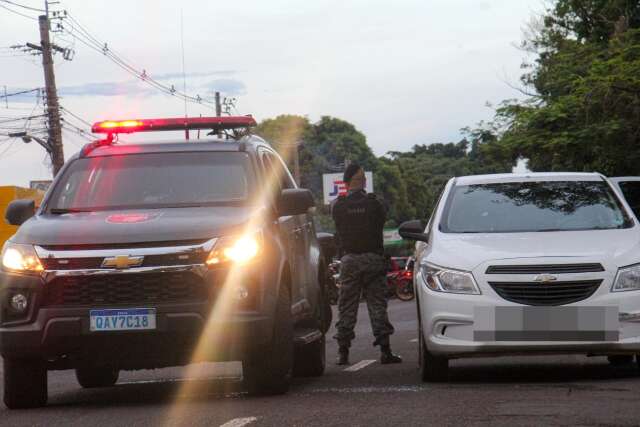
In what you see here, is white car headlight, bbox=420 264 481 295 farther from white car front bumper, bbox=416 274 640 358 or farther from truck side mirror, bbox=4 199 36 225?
truck side mirror, bbox=4 199 36 225

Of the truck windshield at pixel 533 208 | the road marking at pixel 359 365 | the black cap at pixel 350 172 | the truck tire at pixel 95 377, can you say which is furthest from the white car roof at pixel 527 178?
the truck tire at pixel 95 377

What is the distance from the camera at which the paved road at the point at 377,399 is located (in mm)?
8273

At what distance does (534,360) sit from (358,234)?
81.9 inches

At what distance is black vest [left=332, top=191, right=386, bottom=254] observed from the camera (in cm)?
1339

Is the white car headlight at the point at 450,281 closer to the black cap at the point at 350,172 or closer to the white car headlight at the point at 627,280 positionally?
the white car headlight at the point at 627,280

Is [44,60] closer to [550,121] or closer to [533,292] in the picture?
[550,121]

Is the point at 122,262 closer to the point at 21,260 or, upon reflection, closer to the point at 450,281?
the point at 21,260

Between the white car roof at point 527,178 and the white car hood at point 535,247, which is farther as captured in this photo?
the white car roof at point 527,178

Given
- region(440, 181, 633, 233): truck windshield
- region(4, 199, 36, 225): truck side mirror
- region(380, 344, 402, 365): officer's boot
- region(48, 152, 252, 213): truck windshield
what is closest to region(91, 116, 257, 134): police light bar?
region(48, 152, 252, 213): truck windshield

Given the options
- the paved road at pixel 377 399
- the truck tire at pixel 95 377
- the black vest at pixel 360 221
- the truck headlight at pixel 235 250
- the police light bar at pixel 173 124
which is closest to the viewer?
the paved road at pixel 377 399

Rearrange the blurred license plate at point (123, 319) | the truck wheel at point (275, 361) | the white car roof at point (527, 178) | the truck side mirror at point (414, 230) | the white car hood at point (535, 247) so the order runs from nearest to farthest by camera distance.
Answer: the blurred license plate at point (123, 319), the truck wheel at point (275, 361), the white car hood at point (535, 247), the truck side mirror at point (414, 230), the white car roof at point (527, 178)

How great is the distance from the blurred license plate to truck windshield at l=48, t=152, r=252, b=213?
1.22 meters

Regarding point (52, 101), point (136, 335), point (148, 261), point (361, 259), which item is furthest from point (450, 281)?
point (52, 101)

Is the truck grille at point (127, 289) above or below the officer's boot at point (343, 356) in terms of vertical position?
above
